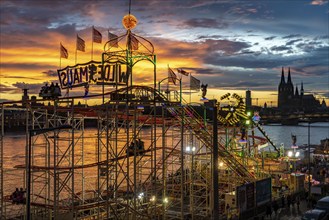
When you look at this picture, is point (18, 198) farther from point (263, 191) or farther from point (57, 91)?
point (263, 191)

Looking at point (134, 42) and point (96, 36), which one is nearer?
point (134, 42)

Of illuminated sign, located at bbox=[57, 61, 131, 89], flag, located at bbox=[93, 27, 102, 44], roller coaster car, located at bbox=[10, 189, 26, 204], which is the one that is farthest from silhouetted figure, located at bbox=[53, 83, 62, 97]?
roller coaster car, located at bbox=[10, 189, 26, 204]

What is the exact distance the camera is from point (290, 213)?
1224 inches

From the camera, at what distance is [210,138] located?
3005 cm

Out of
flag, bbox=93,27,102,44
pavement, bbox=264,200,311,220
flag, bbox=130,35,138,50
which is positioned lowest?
pavement, bbox=264,200,311,220

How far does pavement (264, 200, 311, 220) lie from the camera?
29812 millimetres

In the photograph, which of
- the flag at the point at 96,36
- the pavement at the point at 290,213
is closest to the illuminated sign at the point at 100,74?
the flag at the point at 96,36

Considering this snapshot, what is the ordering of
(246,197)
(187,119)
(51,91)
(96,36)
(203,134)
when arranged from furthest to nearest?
(187,119) → (203,134) → (96,36) → (246,197) → (51,91)

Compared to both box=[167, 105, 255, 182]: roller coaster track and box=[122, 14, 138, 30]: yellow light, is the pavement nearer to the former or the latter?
box=[167, 105, 255, 182]: roller coaster track

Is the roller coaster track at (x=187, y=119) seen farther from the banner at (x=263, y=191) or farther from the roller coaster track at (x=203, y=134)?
the banner at (x=263, y=191)

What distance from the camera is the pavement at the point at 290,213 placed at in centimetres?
2981

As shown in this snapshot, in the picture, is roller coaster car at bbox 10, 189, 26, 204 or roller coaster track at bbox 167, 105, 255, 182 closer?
roller coaster car at bbox 10, 189, 26, 204

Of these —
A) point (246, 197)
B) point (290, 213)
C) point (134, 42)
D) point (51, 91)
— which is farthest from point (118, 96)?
point (290, 213)

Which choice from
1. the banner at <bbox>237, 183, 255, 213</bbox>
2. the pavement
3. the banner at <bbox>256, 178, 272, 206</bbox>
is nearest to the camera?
the banner at <bbox>237, 183, 255, 213</bbox>
